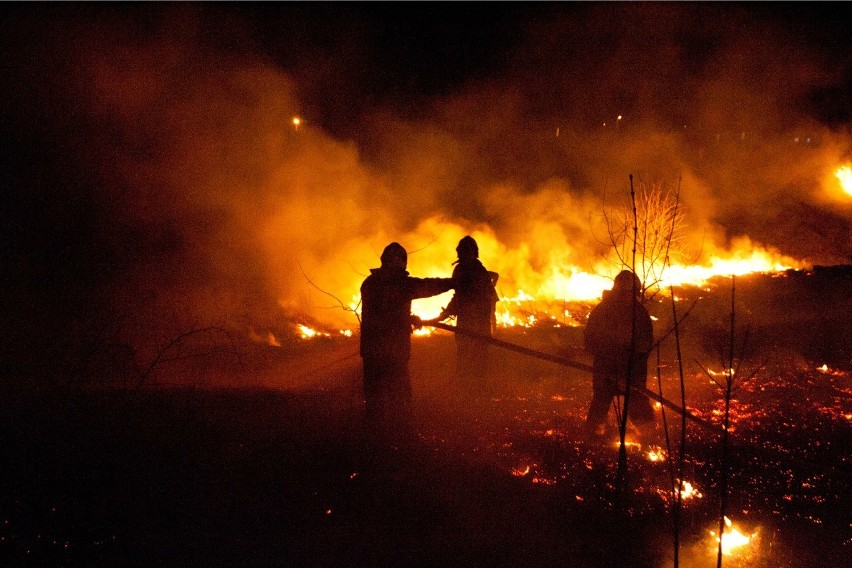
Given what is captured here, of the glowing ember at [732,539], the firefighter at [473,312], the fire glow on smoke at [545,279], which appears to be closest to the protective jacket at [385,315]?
the firefighter at [473,312]

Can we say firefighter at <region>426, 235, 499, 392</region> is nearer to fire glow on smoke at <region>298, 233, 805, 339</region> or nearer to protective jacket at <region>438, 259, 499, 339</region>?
protective jacket at <region>438, 259, 499, 339</region>

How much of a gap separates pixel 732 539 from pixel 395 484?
2.43 meters

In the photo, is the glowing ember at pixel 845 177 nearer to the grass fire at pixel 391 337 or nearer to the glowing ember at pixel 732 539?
the grass fire at pixel 391 337

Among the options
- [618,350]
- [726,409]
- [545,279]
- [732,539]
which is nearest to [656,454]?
[618,350]

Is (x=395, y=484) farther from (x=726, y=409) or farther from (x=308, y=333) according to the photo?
Result: (x=308, y=333)

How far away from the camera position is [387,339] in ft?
17.0

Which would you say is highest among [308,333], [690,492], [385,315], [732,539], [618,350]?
[385,315]

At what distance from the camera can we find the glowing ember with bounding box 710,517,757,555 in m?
3.38

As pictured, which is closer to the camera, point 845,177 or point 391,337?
point 391,337

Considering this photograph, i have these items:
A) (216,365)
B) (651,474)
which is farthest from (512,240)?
(651,474)

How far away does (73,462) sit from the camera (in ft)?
11.8

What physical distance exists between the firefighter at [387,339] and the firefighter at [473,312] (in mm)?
1490

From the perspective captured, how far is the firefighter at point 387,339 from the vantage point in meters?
5.19

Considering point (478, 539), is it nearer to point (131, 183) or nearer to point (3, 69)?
point (131, 183)
